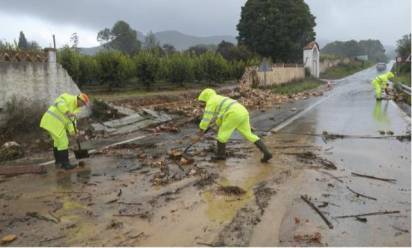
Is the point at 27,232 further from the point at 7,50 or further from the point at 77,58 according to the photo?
the point at 77,58

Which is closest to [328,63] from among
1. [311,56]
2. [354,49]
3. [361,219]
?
[311,56]

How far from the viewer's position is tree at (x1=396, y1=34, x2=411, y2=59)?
46406 millimetres

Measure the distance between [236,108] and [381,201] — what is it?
124 inches

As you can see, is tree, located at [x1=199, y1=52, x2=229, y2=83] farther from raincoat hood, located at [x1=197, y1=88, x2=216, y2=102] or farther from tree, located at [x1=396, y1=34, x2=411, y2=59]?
tree, located at [x1=396, y1=34, x2=411, y2=59]

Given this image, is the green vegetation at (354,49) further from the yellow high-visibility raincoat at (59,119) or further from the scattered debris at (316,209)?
the scattered debris at (316,209)

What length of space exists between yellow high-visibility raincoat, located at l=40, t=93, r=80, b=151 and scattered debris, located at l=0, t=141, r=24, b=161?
2137 mm

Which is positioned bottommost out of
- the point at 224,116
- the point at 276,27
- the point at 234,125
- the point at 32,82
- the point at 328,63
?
the point at 234,125

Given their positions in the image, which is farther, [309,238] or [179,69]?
[179,69]

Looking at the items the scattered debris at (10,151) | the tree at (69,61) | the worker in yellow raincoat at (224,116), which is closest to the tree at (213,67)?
the tree at (69,61)

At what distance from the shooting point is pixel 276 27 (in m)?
47.1

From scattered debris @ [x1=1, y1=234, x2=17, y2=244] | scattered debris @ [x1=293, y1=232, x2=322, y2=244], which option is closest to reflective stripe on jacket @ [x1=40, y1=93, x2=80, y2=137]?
scattered debris @ [x1=1, y1=234, x2=17, y2=244]

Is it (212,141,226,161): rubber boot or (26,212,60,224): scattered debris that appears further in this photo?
(212,141,226,161): rubber boot

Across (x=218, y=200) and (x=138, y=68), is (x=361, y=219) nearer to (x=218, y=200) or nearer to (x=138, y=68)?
(x=218, y=200)

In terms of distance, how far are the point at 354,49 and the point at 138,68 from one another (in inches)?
4910
